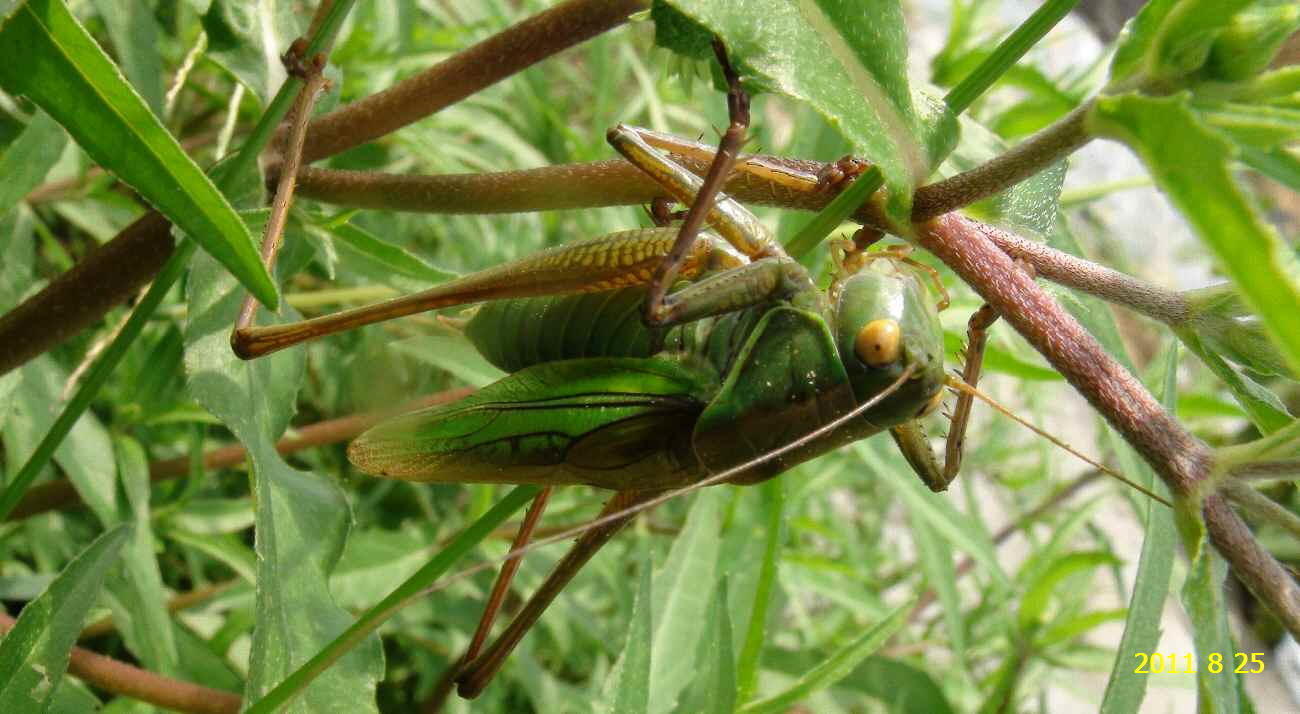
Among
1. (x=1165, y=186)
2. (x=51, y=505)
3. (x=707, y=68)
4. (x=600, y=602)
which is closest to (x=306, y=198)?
(x=707, y=68)

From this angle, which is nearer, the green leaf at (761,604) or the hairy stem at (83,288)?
the hairy stem at (83,288)

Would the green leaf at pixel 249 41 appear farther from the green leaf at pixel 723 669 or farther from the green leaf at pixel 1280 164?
the green leaf at pixel 1280 164

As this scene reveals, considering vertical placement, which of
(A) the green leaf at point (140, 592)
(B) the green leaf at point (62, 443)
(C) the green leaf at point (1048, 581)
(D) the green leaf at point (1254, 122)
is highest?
(C) the green leaf at point (1048, 581)

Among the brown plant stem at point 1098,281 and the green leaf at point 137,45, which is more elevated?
the green leaf at point 137,45

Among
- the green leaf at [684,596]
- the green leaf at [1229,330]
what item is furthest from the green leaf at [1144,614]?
the green leaf at [684,596]

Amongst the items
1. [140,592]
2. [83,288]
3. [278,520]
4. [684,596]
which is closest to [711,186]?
[278,520]

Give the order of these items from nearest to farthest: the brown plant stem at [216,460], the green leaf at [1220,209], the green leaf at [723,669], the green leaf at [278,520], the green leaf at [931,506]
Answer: the green leaf at [1220,209]
the green leaf at [278,520]
the green leaf at [723,669]
the brown plant stem at [216,460]
the green leaf at [931,506]
